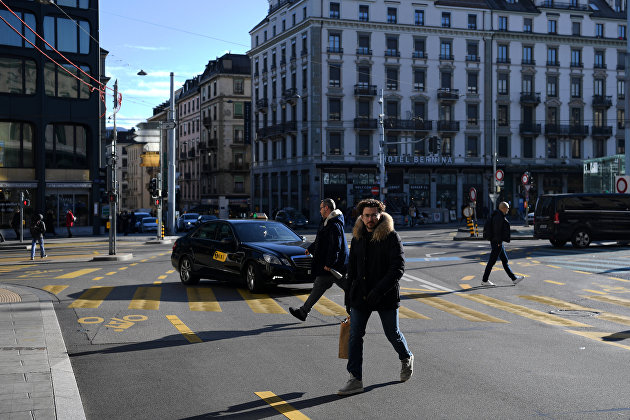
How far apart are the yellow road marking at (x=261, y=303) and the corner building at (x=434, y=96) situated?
151ft

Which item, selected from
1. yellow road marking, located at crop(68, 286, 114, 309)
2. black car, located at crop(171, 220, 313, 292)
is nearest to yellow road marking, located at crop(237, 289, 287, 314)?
black car, located at crop(171, 220, 313, 292)

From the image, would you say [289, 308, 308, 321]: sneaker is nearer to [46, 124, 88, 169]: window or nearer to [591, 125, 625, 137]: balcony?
[46, 124, 88, 169]: window

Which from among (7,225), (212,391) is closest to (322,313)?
(212,391)

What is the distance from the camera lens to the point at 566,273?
59.7 ft

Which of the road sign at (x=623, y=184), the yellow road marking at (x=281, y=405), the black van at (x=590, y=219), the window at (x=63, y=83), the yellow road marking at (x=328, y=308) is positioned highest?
the window at (x=63, y=83)

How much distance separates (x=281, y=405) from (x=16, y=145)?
1712 inches

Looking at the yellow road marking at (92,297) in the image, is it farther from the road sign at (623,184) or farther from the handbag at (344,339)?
the road sign at (623,184)

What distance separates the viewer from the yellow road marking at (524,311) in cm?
1099

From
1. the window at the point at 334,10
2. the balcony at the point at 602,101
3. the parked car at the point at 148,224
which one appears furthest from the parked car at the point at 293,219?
the balcony at the point at 602,101

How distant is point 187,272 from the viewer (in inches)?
627

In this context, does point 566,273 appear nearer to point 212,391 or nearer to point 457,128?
point 212,391

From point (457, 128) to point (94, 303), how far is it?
189ft

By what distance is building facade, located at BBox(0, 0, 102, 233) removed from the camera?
146ft

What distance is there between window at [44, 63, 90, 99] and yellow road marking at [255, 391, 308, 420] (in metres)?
42.2
